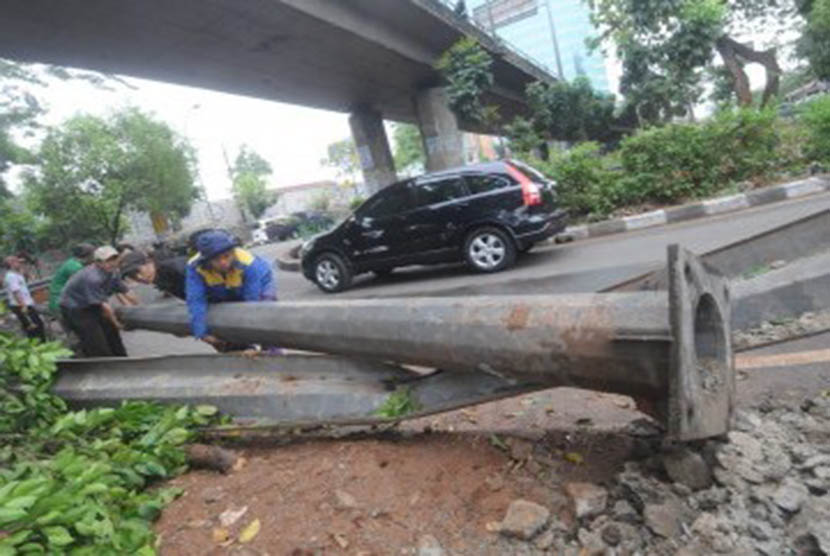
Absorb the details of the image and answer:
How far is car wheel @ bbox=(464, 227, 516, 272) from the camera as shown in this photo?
8.58 meters

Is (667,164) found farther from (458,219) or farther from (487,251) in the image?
(458,219)

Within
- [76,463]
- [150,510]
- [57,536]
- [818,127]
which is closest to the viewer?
[57,536]

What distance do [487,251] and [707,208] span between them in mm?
4610

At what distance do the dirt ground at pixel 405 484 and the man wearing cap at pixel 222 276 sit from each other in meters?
1.08

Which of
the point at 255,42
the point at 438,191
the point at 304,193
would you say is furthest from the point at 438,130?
the point at 304,193

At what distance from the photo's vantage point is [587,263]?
8133mm

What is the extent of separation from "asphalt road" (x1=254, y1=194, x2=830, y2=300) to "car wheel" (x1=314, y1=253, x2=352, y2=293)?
0.63ft

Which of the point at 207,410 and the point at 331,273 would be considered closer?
the point at 207,410

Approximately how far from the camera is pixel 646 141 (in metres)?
11.4

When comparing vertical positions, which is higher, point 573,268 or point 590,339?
point 590,339

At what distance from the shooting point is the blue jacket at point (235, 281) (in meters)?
3.72

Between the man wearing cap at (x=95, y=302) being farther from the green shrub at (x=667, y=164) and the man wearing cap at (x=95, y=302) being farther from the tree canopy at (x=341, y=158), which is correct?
the tree canopy at (x=341, y=158)

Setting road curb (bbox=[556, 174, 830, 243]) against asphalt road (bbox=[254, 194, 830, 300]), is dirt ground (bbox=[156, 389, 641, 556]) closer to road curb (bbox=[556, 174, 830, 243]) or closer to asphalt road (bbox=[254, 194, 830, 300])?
asphalt road (bbox=[254, 194, 830, 300])

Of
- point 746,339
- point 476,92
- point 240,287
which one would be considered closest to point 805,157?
point 476,92
